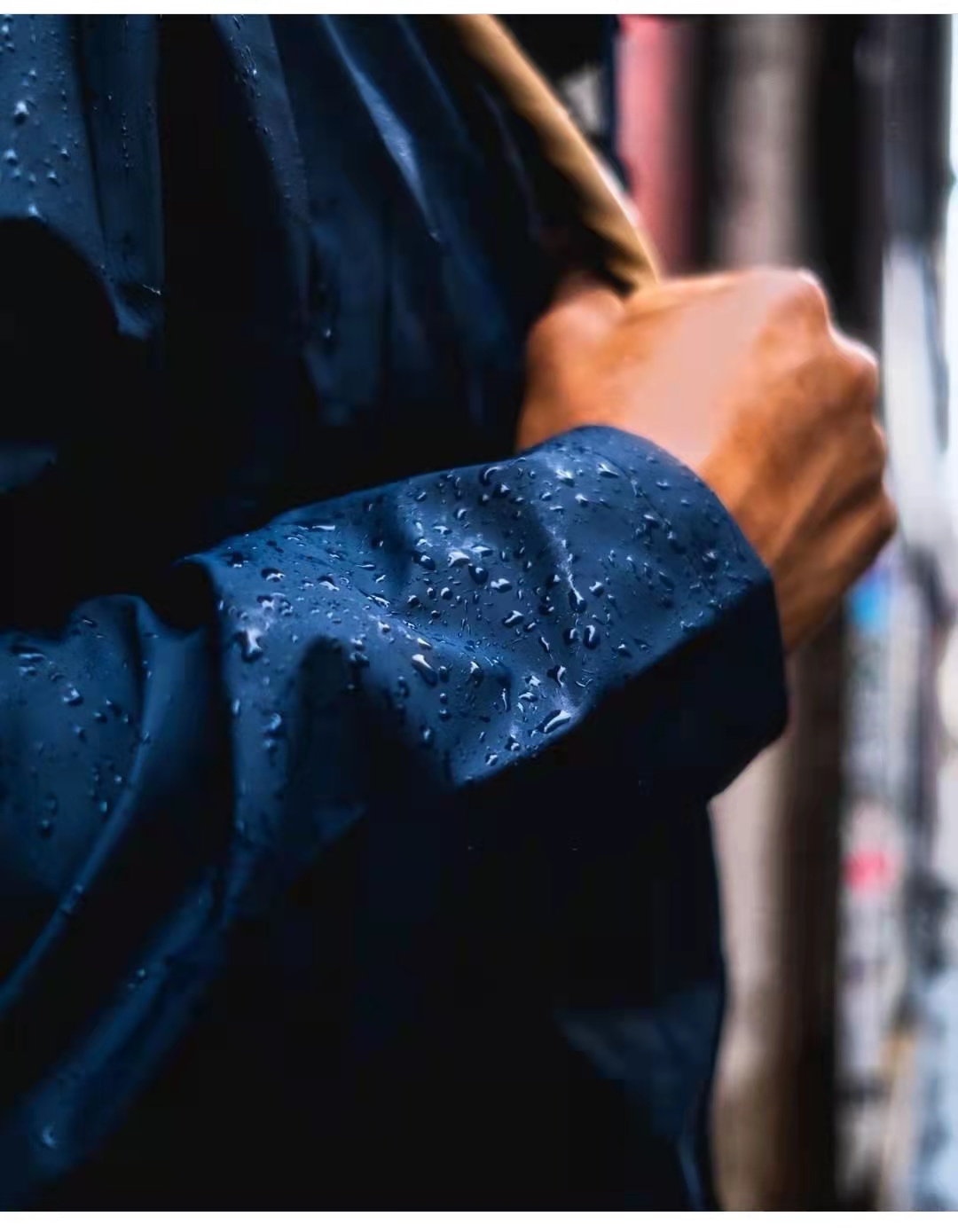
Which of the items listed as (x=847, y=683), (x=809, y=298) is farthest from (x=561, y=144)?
(x=847, y=683)

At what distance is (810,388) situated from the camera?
60 centimetres

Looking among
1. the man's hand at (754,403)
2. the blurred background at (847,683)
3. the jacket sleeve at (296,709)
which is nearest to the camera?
the jacket sleeve at (296,709)

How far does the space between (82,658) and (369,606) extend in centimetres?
12

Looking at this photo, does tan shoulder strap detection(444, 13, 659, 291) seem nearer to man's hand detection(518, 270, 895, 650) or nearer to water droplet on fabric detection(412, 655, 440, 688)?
man's hand detection(518, 270, 895, 650)

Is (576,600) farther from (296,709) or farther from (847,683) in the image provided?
(847,683)

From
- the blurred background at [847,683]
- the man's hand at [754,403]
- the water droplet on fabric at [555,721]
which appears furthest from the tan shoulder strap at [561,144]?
the blurred background at [847,683]

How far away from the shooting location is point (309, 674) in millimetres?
388

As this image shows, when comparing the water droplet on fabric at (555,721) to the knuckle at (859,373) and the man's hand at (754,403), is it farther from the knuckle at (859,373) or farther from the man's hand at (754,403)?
the knuckle at (859,373)

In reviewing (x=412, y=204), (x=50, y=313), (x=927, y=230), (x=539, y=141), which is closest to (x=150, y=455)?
(x=50, y=313)

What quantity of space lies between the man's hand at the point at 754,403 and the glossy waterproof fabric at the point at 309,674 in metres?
0.06

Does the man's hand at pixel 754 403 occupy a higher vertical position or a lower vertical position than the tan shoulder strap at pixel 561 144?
lower

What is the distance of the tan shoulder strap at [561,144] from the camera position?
630 mm

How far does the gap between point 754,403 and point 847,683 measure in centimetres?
112
